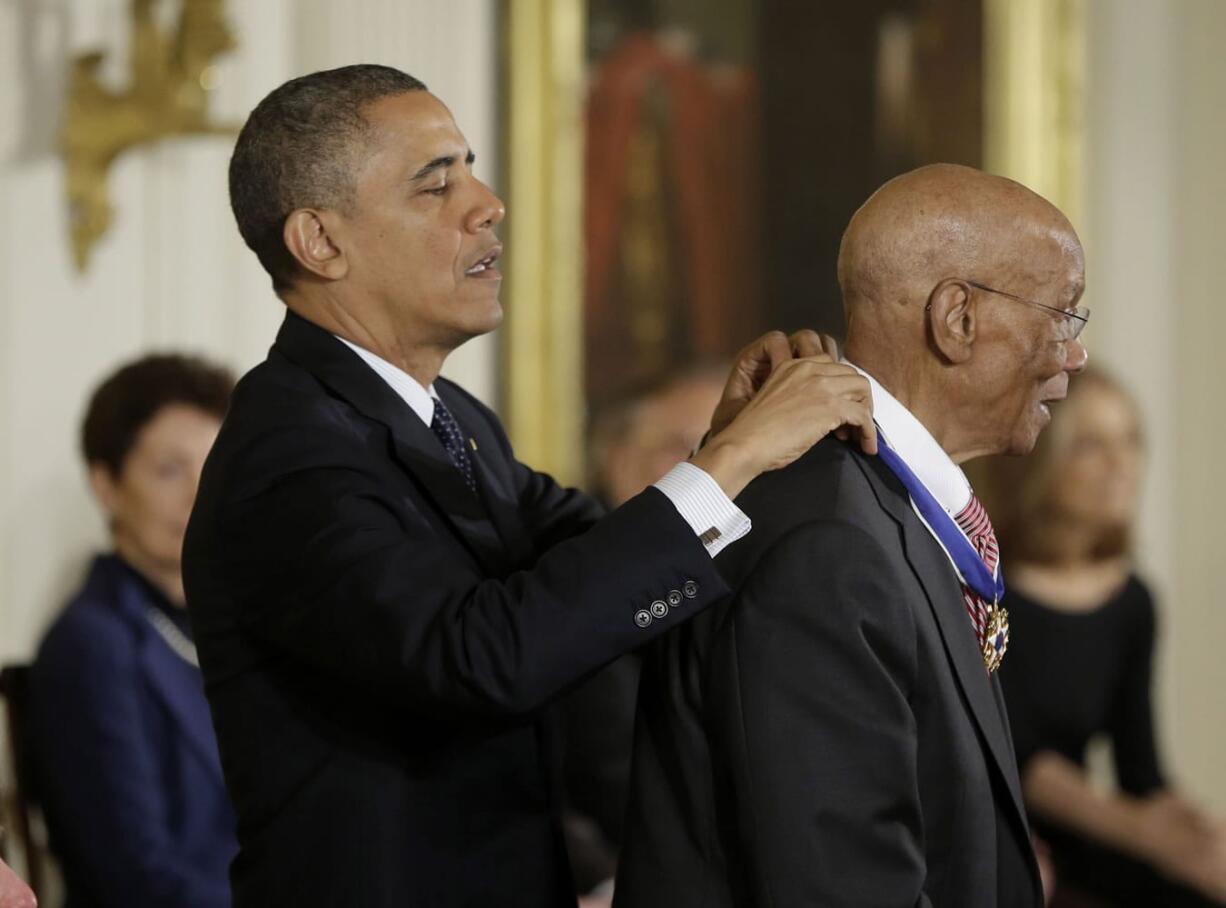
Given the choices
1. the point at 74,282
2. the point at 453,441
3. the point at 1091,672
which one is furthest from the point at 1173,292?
the point at 453,441

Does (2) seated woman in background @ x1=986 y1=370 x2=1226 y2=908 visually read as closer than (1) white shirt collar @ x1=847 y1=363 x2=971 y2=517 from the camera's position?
No

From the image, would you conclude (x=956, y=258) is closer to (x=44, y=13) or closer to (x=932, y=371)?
(x=932, y=371)

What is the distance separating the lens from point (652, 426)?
548 cm

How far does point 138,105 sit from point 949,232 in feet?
9.52

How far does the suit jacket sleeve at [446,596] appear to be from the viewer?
76.9 inches

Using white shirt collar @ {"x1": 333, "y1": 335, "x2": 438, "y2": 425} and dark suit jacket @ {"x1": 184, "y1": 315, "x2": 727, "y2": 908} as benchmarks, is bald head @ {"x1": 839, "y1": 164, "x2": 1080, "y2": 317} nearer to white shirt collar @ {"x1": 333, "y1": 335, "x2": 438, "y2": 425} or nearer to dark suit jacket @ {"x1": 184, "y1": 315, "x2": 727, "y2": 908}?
dark suit jacket @ {"x1": 184, "y1": 315, "x2": 727, "y2": 908}

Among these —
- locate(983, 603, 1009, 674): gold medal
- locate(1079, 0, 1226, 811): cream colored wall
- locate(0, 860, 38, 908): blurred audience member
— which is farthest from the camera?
locate(1079, 0, 1226, 811): cream colored wall

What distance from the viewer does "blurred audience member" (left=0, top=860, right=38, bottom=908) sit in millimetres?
1876

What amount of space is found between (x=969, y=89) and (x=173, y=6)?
3.12 meters

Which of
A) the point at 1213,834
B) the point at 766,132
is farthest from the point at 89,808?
the point at 766,132

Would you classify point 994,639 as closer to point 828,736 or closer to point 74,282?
point 828,736

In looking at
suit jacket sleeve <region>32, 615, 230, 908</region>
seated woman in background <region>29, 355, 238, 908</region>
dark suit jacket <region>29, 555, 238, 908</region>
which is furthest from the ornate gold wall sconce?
suit jacket sleeve <region>32, 615, 230, 908</region>

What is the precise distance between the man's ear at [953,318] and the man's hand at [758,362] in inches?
6.5

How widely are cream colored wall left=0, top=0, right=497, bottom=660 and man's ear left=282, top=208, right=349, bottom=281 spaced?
2272mm
